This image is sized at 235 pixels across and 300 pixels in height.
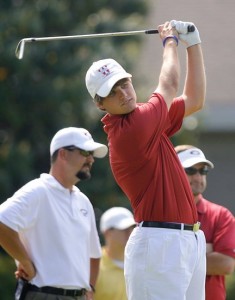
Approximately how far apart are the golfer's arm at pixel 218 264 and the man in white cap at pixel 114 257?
1.35 metres

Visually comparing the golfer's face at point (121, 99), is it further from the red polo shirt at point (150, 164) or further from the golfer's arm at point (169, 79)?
the golfer's arm at point (169, 79)

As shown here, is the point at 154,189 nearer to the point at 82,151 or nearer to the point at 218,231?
the point at 218,231

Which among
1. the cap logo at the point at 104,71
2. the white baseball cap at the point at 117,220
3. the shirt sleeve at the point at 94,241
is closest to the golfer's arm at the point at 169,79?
the cap logo at the point at 104,71

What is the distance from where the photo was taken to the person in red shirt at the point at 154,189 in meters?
6.32

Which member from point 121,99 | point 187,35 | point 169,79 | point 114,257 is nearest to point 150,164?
point 121,99

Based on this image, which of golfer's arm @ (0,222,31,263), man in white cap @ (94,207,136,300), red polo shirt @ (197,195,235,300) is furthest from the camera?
man in white cap @ (94,207,136,300)

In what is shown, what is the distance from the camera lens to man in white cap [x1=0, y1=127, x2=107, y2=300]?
762 cm

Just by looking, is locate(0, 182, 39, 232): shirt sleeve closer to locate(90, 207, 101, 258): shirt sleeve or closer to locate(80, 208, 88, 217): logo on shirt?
locate(80, 208, 88, 217): logo on shirt

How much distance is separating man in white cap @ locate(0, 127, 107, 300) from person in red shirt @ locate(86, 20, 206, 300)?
1.30 metres

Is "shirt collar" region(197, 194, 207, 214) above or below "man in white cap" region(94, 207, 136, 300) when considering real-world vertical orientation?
above

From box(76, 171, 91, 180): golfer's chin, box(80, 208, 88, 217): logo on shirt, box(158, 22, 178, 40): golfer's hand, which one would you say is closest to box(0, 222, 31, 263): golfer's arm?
box(80, 208, 88, 217): logo on shirt

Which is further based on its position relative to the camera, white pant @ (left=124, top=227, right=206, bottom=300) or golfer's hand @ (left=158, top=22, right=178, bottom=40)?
golfer's hand @ (left=158, top=22, right=178, bottom=40)

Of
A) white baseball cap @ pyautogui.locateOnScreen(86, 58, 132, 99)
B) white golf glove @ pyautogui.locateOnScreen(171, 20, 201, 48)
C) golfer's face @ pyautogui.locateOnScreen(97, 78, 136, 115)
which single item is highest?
white golf glove @ pyautogui.locateOnScreen(171, 20, 201, 48)

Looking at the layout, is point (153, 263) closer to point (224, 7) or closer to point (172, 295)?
point (172, 295)
